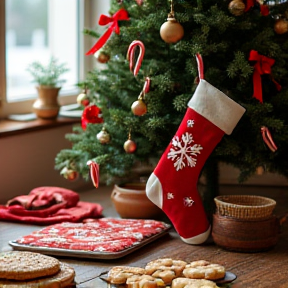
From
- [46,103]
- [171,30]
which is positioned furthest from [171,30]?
[46,103]

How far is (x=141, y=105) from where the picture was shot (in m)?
2.39

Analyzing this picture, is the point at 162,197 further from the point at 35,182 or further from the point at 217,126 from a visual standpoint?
the point at 35,182

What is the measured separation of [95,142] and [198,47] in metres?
0.60

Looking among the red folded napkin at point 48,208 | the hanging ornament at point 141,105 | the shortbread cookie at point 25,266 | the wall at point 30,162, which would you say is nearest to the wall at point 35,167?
the wall at point 30,162

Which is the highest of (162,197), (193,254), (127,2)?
(127,2)

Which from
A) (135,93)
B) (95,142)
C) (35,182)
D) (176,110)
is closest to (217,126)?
(176,110)

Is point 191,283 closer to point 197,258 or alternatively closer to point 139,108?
point 197,258

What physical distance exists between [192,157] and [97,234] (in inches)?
16.3

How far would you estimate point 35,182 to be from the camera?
3.07m

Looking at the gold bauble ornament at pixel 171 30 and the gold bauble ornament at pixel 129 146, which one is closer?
the gold bauble ornament at pixel 171 30

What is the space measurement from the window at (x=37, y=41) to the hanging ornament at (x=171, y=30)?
3.06ft

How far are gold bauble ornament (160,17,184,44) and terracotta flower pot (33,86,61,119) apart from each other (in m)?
0.89

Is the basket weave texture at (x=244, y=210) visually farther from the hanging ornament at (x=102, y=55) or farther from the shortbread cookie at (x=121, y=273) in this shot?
the hanging ornament at (x=102, y=55)

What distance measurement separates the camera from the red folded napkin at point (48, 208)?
2590 millimetres
